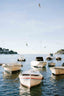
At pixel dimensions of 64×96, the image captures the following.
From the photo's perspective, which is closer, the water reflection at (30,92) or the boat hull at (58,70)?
the water reflection at (30,92)

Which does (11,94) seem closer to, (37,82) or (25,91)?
(25,91)

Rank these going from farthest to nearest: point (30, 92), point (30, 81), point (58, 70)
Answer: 1. point (58, 70)
2. point (30, 81)
3. point (30, 92)

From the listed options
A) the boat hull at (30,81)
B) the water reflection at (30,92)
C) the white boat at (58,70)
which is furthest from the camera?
the white boat at (58,70)

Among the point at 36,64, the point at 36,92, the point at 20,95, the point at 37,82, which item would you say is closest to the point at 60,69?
the point at 37,82

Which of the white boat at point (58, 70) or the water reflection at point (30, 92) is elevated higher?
the white boat at point (58, 70)

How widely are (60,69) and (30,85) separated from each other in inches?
572

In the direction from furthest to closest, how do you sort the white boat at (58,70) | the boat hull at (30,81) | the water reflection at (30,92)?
1. the white boat at (58,70)
2. the boat hull at (30,81)
3. the water reflection at (30,92)

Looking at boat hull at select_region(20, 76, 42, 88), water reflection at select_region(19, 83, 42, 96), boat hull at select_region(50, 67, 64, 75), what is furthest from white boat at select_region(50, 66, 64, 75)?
water reflection at select_region(19, 83, 42, 96)

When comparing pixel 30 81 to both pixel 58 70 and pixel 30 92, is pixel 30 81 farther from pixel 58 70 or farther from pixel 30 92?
pixel 58 70

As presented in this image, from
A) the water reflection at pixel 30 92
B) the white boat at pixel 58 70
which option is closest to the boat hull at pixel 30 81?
the water reflection at pixel 30 92

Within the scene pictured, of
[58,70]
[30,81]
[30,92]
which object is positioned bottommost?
[30,92]

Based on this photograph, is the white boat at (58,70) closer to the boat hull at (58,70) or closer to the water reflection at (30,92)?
the boat hull at (58,70)

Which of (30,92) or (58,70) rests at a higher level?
(58,70)

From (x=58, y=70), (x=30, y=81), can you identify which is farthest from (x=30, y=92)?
(x=58, y=70)
